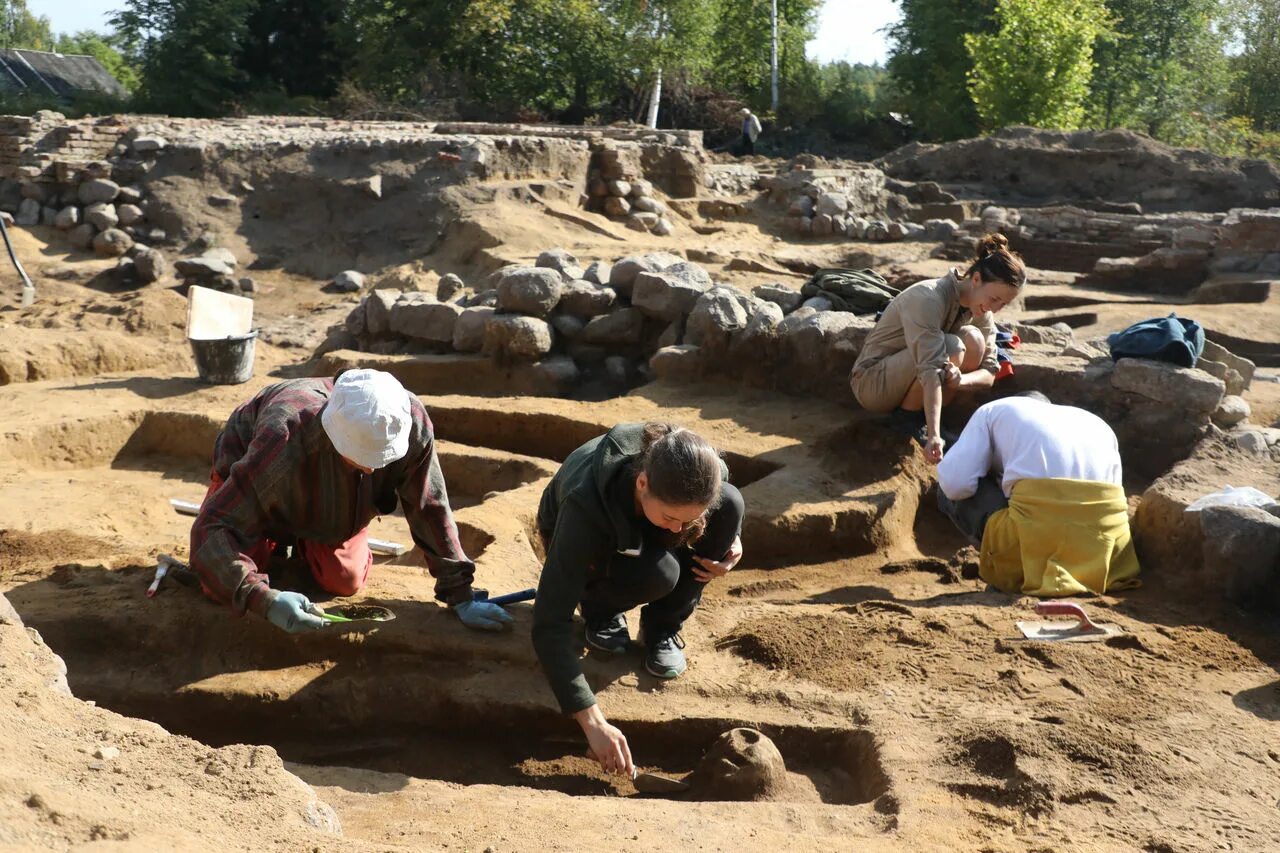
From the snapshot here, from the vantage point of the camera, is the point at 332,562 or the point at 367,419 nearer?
the point at 367,419

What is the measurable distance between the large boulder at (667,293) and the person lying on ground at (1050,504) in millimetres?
2858

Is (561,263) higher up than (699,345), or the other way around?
(561,263)

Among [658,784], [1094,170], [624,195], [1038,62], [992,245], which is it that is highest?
[1038,62]

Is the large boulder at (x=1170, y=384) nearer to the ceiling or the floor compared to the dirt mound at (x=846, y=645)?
nearer to the ceiling

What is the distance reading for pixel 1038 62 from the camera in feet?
72.8

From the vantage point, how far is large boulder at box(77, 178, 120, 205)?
1101 cm

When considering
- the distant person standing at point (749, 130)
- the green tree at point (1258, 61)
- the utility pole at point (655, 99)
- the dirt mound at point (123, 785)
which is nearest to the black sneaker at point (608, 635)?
the dirt mound at point (123, 785)

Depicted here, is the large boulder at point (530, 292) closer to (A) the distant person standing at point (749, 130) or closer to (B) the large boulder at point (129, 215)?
(B) the large boulder at point (129, 215)

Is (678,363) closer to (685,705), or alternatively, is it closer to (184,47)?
(685,705)

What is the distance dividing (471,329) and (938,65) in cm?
2446

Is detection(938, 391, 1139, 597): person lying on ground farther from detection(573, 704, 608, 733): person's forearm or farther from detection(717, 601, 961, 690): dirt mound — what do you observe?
detection(573, 704, 608, 733): person's forearm

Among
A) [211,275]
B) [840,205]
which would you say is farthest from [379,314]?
[840,205]

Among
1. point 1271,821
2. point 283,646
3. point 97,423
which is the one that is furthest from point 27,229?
point 1271,821

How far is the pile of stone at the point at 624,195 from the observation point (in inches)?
479
